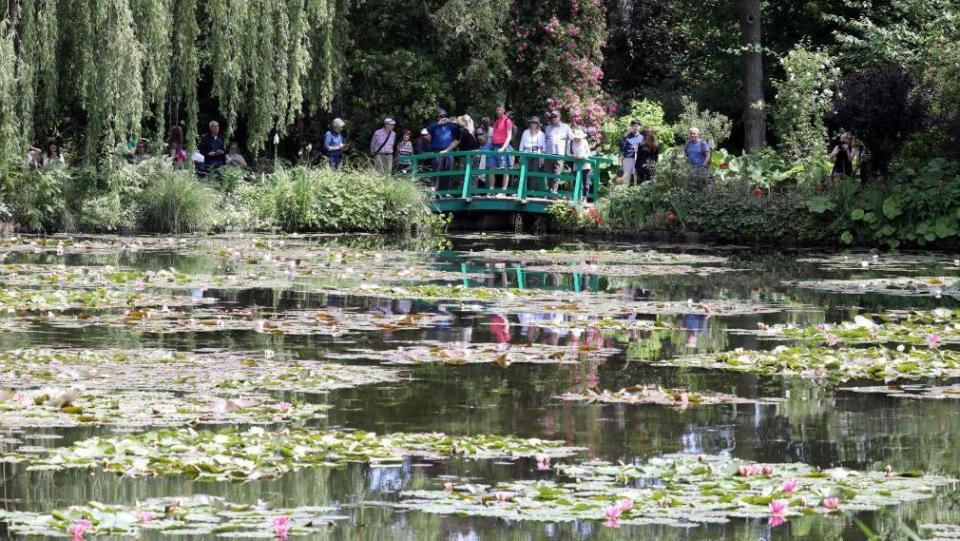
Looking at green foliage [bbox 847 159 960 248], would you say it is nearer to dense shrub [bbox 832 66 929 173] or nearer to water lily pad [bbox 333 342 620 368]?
dense shrub [bbox 832 66 929 173]

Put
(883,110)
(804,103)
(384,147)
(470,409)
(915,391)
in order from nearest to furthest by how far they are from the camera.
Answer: (470,409)
(915,391)
(883,110)
(804,103)
(384,147)

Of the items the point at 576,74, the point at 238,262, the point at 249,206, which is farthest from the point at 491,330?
the point at 576,74

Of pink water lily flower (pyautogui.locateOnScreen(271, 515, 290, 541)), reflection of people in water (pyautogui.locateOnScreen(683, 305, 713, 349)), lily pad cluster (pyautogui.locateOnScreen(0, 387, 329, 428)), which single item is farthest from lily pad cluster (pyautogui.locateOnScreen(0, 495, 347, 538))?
reflection of people in water (pyautogui.locateOnScreen(683, 305, 713, 349))

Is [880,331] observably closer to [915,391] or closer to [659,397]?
[915,391]

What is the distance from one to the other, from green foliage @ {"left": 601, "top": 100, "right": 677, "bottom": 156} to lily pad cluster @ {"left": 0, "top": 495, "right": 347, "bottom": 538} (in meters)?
24.7

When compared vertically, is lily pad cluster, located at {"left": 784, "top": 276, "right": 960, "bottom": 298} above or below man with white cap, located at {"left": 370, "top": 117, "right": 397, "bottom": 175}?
below

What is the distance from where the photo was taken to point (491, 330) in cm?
1084

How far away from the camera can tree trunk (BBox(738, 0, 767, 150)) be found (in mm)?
30219

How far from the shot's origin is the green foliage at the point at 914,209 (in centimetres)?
2177

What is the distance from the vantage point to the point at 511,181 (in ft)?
90.7

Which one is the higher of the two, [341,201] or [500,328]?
[341,201]

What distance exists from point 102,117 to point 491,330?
12.3 metres

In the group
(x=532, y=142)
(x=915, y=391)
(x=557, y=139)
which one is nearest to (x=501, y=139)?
(x=532, y=142)

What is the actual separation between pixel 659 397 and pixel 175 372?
251 cm
